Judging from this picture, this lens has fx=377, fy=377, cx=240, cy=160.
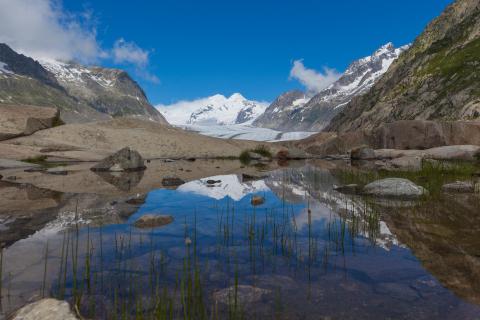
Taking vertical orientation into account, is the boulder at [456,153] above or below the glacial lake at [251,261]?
above

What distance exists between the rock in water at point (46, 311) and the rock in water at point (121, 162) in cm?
2144

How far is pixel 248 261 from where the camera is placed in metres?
5.55

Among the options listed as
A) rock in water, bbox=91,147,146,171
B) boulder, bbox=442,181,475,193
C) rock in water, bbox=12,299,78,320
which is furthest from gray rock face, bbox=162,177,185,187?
rock in water, bbox=12,299,78,320

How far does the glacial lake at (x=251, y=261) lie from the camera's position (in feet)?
13.3

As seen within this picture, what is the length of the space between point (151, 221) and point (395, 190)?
7399 millimetres

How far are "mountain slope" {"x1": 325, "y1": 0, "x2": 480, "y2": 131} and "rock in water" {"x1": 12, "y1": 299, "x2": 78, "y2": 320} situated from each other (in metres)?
78.7

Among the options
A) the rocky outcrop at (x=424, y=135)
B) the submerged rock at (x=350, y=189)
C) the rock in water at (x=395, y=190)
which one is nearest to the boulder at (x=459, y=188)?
the rock in water at (x=395, y=190)

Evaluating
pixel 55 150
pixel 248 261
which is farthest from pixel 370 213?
pixel 55 150

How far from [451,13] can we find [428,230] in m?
160

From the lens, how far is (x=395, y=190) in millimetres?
11328

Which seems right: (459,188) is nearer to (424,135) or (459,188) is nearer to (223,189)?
(223,189)

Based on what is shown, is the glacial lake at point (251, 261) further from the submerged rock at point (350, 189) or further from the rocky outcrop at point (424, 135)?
the rocky outcrop at point (424, 135)

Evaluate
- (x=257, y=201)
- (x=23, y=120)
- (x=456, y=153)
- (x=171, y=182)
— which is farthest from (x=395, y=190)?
(x=23, y=120)

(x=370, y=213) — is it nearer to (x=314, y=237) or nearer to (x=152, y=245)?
(x=314, y=237)
